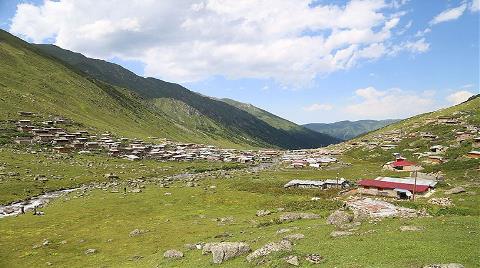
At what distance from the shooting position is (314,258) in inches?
1292

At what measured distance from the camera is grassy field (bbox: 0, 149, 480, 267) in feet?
110

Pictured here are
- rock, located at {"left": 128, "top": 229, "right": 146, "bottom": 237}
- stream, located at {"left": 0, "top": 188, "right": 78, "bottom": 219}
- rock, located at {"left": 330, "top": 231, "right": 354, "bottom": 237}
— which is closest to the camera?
rock, located at {"left": 330, "top": 231, "right": 354, "bottom": 237}

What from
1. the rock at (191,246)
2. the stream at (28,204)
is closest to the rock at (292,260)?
the rock at (191,246)

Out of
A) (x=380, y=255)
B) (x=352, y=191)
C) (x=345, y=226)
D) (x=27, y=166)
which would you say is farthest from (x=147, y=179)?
(x=380, y=255)

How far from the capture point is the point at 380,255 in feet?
104

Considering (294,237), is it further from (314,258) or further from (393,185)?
(393,185)

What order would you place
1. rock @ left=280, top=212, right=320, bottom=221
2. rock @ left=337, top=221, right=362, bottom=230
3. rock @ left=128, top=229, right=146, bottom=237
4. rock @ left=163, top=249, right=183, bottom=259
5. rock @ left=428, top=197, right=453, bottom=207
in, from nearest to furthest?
rock @ left=337, top=221, right=362, bottom=230
rock @ left=163, top=249, right=183, bottom=259
rock @ left=280, top=212, right=320, bottom=221
rock @ left=128, top=229, right=146, bottom=237
rock @ left=428, top=197, right=453, bottom=207

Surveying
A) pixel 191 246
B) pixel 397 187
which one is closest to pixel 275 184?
pixel 397 187

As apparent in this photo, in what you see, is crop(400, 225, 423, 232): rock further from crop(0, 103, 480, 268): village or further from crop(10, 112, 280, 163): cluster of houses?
crop(10, 112, 280, 163): cluster of houses

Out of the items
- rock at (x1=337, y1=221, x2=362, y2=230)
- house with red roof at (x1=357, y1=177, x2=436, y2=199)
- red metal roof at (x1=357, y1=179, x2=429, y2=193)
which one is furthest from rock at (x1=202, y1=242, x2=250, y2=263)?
red metal roof at (x1=357, y1=179, x2=429, y2=193)

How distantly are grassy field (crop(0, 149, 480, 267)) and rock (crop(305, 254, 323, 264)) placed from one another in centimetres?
50

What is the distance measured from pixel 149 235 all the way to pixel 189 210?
19584 mm

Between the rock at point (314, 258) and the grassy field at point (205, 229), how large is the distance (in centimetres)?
50

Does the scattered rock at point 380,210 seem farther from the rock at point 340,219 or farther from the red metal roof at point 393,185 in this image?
the red metal roof at point 393,185
